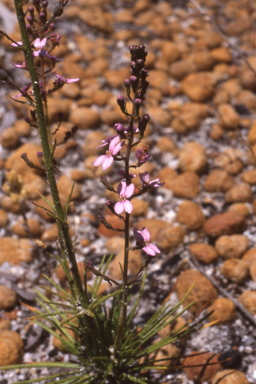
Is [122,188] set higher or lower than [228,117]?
higher

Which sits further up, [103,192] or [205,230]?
[103,192]

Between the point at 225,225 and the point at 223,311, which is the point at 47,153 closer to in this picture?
the point at 223,311

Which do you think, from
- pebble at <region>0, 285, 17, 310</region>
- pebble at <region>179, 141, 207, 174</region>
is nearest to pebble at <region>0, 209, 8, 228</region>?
pebble at <region>0, 285, 17, 310</region>

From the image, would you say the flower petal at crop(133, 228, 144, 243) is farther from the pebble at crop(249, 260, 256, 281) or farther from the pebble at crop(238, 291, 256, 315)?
the pebble at crop(249, 260, 256, 281)

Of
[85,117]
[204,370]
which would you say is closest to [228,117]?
[85,117]

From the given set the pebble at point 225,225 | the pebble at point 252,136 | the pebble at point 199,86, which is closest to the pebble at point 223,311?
the pebble at point 225,225

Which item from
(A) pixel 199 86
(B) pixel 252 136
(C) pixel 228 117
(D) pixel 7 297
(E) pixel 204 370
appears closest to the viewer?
(E) pixel 204 370

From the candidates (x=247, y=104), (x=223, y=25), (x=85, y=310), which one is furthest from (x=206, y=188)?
(x=223, y=25)

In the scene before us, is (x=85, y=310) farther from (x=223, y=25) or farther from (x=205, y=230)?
(x=223, y=25)
